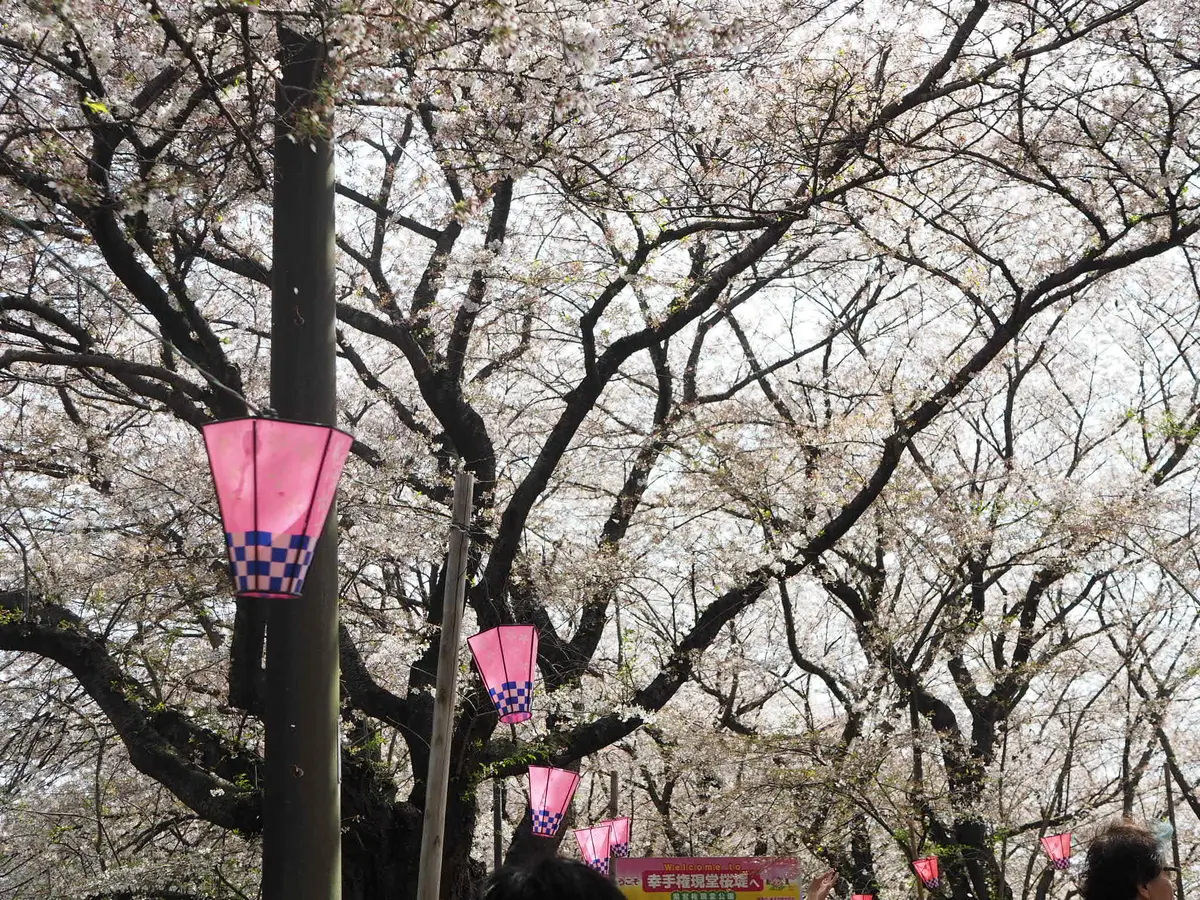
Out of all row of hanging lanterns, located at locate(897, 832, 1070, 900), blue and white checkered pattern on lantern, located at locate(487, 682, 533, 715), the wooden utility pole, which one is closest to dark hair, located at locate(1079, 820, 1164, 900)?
the wooden utility pole

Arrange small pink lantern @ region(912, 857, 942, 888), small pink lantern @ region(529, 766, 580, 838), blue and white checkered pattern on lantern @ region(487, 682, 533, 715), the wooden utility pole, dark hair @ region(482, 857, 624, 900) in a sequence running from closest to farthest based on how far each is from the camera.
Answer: dark hair @ region(482, 857, 624, 900)
the wooden utility pole
blue and white checkered pattern on lantern @ region(487, 682, 533, 715)
small pink lantern @ region(529, 766, 580, 838)
small pink lantern @ region(912, 857, 942, 888)

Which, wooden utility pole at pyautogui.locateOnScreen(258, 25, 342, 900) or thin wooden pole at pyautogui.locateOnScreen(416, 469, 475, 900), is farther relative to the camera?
thin wooden pole at pyautogui.locateOnScreen(416, 469, 475, 900)

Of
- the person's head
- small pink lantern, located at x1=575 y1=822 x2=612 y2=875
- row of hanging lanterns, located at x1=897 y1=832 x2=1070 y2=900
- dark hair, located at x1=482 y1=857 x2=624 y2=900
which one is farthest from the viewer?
small pink lantern, located at x1=575 y1=822 x2=612 y2=875

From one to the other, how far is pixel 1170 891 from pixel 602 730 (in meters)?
7.35

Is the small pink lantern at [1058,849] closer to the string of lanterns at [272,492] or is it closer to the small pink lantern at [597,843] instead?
the small pink lantern at [597,843]

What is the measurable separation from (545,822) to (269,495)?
7.00 metres

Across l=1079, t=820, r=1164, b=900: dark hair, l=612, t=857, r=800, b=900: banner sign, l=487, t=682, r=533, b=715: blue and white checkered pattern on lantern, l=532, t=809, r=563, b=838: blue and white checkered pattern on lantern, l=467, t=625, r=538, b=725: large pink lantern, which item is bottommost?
l=1079, t=820, r=1164, b=900: dark hair

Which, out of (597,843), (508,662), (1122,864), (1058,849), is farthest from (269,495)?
(1058,849)

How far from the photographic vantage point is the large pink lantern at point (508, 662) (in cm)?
774

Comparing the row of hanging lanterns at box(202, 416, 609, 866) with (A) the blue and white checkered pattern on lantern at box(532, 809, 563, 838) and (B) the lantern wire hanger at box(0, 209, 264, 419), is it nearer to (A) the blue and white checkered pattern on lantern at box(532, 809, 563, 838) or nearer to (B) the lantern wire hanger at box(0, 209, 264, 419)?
(B) the lantern wire hanger at box(0, 209, 264, 419)

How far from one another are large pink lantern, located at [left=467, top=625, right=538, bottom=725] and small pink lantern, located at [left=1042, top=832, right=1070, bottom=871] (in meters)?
6.41

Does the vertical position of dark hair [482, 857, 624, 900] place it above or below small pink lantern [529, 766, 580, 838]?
below

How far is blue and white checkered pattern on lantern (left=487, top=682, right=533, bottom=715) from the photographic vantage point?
770 centimetres

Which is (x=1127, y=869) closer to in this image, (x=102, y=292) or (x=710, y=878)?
(x=102, y=292)
